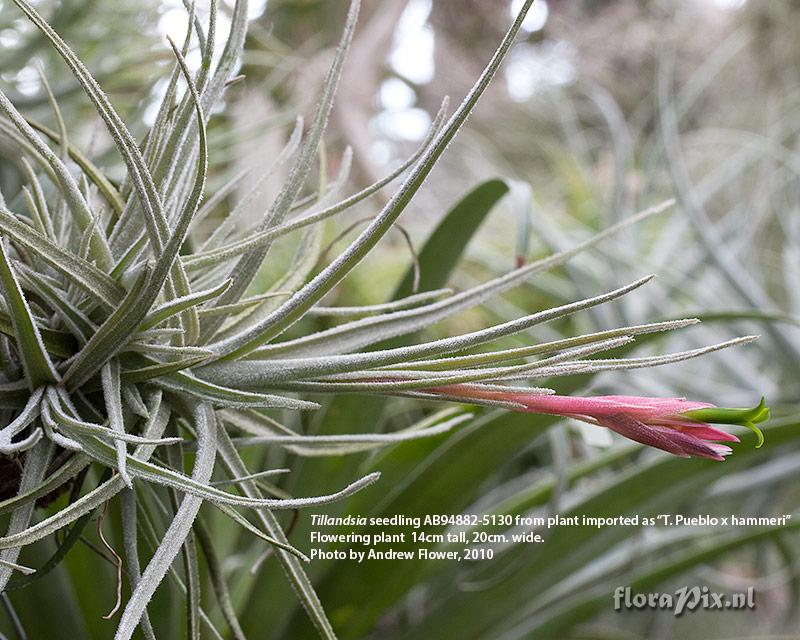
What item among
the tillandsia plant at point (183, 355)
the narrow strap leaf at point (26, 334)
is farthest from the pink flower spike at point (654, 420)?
the narrow strap leaf at point (26, 334)

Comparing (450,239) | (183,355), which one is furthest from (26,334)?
(450,239)

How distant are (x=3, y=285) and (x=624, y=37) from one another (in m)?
1.95

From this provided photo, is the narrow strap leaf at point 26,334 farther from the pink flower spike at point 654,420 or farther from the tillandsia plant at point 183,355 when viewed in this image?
the pink flower spike at point 654,420

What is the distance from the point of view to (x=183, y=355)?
0.18 m

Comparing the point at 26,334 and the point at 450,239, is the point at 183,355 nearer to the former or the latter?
the point at 26,334

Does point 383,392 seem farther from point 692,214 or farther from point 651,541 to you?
point 692,214

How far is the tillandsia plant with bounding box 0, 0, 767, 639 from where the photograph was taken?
156 millimetres

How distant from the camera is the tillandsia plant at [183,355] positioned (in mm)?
156

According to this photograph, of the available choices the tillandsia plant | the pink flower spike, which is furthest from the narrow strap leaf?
the pink flower spike

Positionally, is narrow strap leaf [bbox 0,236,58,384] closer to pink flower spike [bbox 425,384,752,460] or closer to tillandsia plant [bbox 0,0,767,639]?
tillandsia plant [bbox 0,0,767,639]

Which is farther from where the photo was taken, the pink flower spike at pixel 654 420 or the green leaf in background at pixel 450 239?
the green leaf in background at pixel 450 239

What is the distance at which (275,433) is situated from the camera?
0.21 meters

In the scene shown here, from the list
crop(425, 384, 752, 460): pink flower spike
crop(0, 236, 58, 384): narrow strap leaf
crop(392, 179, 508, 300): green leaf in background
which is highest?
crop(392, 179, 508, 300): green leaf in background

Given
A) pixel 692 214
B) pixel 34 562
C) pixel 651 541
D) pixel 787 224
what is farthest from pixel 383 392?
pixel 787 224
